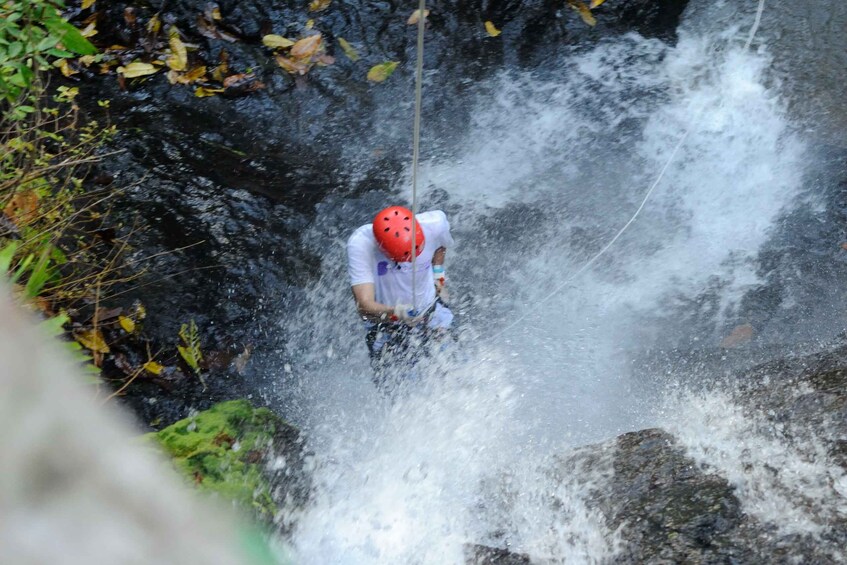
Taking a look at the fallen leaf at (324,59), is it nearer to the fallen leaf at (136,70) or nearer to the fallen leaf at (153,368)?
the fallen leaf at (136,70)

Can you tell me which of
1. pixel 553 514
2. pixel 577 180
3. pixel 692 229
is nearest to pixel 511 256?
pixel 577 180

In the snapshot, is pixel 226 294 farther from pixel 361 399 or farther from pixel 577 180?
pixel 577 180

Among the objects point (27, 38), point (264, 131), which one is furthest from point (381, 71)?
point (27, 38)

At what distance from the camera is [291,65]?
7.25 m

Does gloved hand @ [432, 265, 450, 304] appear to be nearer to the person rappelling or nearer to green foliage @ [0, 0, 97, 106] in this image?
the person rappelling

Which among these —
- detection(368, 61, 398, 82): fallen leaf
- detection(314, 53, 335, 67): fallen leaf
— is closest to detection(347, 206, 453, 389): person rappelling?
detection(368, 61, 398, 82): fallen leaf

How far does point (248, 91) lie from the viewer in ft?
23.2

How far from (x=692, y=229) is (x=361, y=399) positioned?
317 cm

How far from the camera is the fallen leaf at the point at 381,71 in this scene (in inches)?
290

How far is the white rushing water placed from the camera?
4.31 meters

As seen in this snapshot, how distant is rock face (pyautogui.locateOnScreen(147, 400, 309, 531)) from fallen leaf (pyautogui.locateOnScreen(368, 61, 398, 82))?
146 inches

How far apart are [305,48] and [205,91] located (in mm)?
1082

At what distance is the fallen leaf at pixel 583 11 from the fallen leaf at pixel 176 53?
3.95 metres

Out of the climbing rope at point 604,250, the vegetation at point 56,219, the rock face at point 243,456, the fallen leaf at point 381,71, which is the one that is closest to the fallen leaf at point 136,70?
the vegetation at point 56,219
